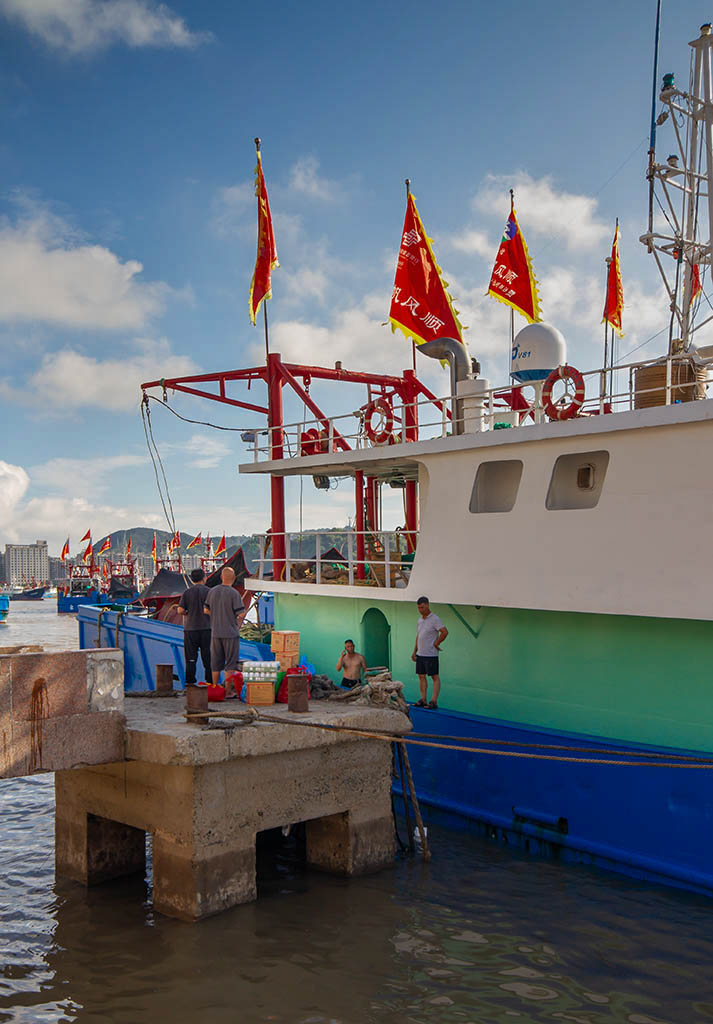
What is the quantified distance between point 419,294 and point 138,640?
9643mm

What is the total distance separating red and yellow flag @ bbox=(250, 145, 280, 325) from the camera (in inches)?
600

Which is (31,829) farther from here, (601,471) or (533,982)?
(601,471)

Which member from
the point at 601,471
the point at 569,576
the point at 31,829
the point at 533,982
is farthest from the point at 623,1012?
the point at 31,829

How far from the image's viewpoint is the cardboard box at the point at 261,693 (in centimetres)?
919

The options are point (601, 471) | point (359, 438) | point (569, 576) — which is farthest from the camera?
point (359, 438)

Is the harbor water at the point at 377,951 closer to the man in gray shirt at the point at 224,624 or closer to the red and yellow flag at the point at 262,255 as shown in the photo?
the man in gray shirt at the point at 224,624

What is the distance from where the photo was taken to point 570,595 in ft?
31.4

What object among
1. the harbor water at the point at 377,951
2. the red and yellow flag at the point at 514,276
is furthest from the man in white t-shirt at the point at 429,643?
the red and yellow flag at the point at 514,276

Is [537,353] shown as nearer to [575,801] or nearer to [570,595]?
[570,595]

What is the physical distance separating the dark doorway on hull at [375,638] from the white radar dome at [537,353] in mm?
4466

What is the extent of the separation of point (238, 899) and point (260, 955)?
33.6 inches

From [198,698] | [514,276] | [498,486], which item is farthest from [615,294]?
[198,698]

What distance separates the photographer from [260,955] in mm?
7203

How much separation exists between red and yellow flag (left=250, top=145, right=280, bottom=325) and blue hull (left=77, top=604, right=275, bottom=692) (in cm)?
656
